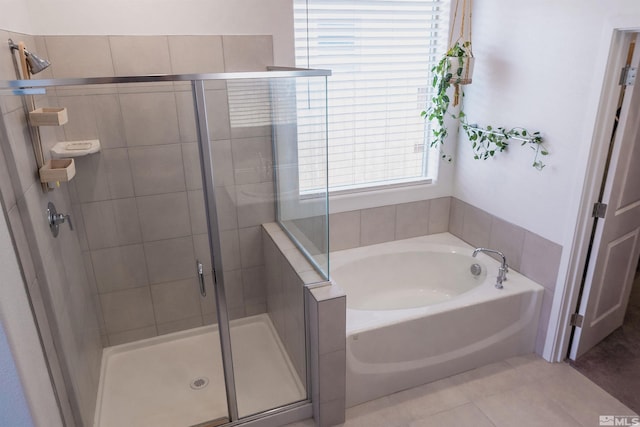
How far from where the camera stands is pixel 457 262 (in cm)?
317

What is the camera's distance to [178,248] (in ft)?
8.98

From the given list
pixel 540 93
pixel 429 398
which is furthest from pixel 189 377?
pixel 540 93

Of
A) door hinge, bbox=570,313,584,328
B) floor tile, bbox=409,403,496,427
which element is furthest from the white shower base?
door hinge, bbox=570,313,584,328

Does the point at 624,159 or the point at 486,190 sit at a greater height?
the point at 624,159

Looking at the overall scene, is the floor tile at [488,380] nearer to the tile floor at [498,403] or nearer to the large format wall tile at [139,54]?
the tile floor at [498,403]

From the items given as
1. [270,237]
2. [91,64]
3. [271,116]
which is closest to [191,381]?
[270,237]

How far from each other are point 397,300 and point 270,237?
1110 millimetres

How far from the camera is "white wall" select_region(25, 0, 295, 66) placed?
2227 mm

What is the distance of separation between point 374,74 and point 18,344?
2465 mm

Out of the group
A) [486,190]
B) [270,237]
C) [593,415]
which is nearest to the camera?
[593,415]

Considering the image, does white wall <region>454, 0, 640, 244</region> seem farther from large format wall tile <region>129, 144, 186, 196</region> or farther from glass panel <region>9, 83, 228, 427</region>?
large format wall tile <region>129, 144, 186, 196</region>

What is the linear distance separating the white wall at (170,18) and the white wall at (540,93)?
1304mm

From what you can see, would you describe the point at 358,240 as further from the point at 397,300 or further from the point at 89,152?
the point at 89,152

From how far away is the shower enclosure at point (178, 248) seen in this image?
84.3 inches
